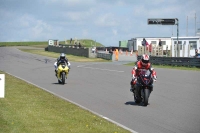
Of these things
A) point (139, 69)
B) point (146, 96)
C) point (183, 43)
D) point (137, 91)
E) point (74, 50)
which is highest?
point (183, 43)

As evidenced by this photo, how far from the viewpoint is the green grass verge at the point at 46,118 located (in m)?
9.70

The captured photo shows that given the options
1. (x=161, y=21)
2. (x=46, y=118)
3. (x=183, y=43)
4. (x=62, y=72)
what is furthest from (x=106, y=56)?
(x=46, y=118)

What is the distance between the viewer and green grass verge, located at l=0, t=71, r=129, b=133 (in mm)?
9695

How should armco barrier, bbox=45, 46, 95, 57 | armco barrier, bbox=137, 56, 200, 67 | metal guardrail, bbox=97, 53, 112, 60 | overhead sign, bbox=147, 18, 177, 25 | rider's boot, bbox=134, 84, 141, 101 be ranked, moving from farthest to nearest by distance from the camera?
armco barrier, bbox=45, 46, 95, 57, metal guardrail, bbox=97, 53, 112, 60, overhead sign, bbox=147, 18, 177, 25, armco barrier, bbox=137, 56, 200, 67, rider's boot, bbox=134, 84, 141, 101

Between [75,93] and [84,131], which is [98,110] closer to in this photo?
[84,131]

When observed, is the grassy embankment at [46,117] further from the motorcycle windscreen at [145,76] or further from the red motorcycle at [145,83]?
the motorcycle windscreen at [145,76]

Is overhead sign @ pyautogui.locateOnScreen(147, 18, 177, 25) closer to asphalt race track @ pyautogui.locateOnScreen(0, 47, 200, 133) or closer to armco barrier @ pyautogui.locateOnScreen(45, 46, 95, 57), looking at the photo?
armco barrier @ pyautogui.locateOnScreen(45, 46, 95, 57)

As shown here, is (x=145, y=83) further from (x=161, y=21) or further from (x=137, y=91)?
(x=161, y=21)

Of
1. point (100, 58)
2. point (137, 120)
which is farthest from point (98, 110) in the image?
point (100, 58)

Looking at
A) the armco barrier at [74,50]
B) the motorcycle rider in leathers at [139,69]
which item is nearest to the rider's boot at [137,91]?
the motorcycle rider in leathers at [139,69]

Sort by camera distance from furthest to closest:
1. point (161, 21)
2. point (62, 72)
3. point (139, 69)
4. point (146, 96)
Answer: point (161, 21) → point (62, 72) → point (139, 69) → point (146, 96)

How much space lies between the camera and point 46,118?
11070 millimetres

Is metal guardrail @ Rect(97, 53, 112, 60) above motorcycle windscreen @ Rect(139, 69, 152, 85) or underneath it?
above

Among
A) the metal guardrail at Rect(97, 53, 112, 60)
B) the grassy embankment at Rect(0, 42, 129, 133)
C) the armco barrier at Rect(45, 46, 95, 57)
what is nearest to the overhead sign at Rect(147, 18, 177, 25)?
the metal guardrail at Rect(97, 53, 112, 60)
